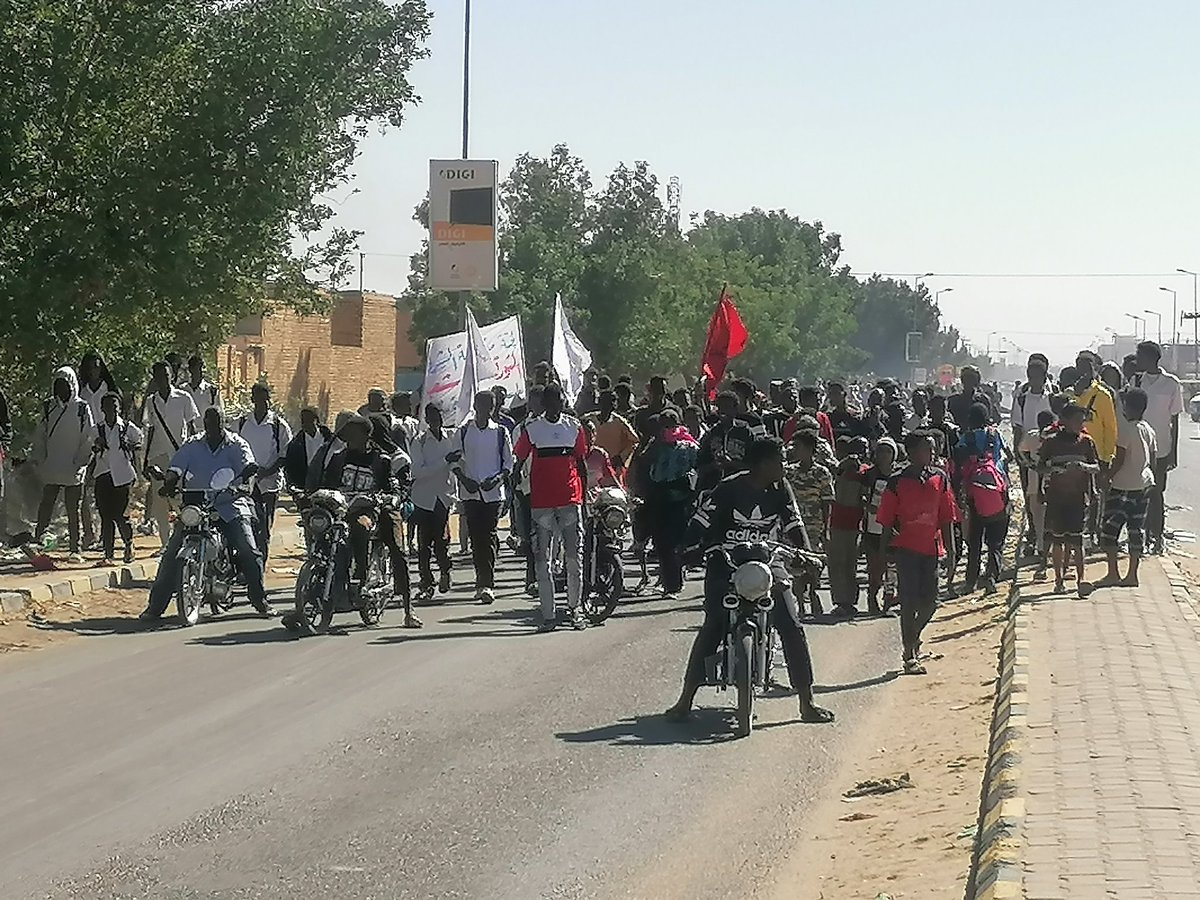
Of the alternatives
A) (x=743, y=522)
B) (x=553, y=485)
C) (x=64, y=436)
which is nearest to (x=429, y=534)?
(x=553, y=485)

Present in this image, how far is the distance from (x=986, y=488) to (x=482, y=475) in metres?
4.60

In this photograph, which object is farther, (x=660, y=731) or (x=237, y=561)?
(x=237, y=561)

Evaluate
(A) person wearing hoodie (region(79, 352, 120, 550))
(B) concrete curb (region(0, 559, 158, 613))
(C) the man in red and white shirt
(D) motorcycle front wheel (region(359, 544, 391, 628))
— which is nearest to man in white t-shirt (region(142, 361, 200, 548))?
(A) person wearing hoodie (region(79, 352, 120, 550))

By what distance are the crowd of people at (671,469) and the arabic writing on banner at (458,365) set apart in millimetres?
3164

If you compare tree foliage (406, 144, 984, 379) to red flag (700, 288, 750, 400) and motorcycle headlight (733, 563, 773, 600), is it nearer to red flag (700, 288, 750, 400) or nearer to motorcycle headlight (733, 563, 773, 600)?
red flag (700, 288, 750, 400)

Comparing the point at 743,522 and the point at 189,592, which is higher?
the point at 743,522

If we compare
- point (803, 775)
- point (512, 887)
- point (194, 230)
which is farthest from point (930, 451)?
point (194, 230)

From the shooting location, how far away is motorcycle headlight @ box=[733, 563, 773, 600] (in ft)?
34.7

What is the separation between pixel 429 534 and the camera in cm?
1766

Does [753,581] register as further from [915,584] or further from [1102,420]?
[1102,420]

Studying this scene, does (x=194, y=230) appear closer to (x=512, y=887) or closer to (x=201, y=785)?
(x=201, y=785)

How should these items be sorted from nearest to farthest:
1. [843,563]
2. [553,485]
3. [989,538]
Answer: [553,485]
[843,563]
[989,538]

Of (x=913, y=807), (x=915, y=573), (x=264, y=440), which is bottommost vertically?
(x=913, y=807)

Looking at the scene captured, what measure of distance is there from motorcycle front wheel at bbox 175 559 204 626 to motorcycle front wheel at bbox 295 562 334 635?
3.64 feet
